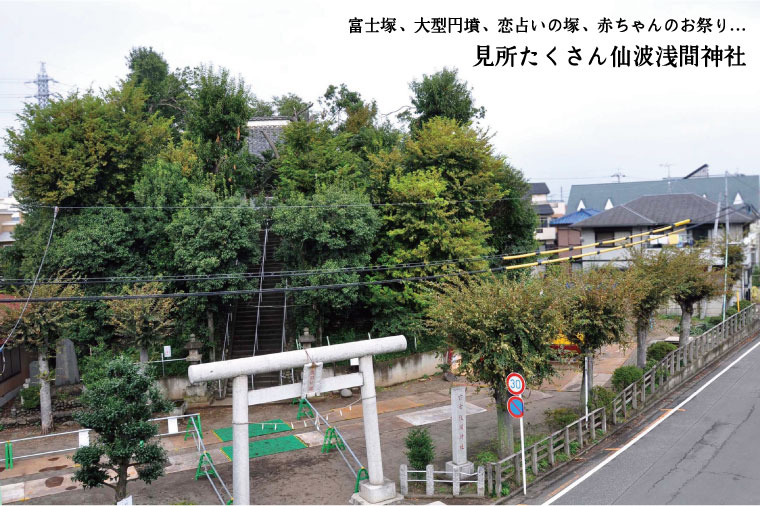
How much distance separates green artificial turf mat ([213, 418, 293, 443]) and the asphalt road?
9555 mm

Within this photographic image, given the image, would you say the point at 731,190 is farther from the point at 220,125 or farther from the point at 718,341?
the point at 220,125

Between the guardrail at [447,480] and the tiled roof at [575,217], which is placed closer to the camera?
the guardrail at [447,480]

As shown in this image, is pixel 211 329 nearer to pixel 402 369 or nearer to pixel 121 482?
pixel 402 369

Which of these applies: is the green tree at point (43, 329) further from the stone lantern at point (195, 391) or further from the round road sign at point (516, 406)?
the round road sign at point (516, 406)

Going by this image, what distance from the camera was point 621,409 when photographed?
65.9 ft

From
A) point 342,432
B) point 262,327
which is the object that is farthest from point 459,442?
point 262,327

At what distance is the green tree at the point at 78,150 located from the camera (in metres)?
24.2

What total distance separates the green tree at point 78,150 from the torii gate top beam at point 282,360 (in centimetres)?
1455

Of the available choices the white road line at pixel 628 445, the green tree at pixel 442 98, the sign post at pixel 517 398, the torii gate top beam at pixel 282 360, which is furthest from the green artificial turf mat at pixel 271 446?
the green tree at pixel 442 98

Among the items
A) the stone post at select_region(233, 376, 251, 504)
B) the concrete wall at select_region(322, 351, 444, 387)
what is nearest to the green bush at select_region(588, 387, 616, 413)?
the concrete wall at select_region(322, 351, 444, 387)

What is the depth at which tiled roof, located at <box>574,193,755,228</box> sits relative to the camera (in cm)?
4431

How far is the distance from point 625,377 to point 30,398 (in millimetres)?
22024

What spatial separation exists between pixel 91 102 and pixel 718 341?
101 feet

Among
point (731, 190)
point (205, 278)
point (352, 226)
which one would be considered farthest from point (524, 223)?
point (731, 190)
